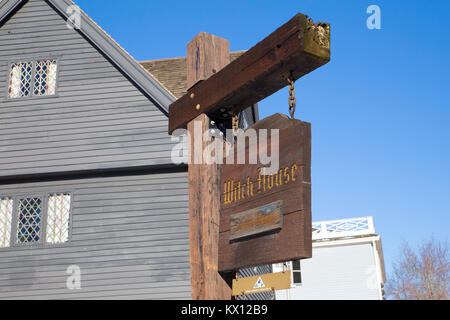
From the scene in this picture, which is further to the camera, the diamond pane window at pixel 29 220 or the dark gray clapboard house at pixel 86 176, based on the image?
the diamond pane window at pixel 29 220

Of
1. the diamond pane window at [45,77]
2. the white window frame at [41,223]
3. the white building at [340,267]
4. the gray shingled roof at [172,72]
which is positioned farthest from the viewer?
the white building at [340,267]

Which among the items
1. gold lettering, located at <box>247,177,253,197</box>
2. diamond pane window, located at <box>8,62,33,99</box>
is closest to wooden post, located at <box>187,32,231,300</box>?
gold lettering, located at <box>247,177,253,197</box>

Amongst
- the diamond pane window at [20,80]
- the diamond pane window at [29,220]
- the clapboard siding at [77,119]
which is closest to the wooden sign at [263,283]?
the clapboard siding at [77,119]

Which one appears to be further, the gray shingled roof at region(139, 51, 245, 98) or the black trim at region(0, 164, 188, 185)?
the gray shingled roof at region(139, 51, 245, 98)

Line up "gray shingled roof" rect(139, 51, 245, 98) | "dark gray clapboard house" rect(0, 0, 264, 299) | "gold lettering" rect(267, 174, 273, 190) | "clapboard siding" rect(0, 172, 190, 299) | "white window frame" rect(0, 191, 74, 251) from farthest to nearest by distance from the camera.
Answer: "gray shingled roof" rect(139, 51, 245, 98) < "white window frame" rect(0, 191, 74, 251) < "dark gray clapboard house" rect(0, 0, 264, 299) < "clapboard siding" rect(0, 172, 190, 299) < "gold lettering" rect(267, 174, 273, 190)

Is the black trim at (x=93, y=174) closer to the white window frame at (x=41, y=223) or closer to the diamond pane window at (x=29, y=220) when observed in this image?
the white window frame at (x=41, y=223)

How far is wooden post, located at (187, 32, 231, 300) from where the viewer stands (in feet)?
12.3

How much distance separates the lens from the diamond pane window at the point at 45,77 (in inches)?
474

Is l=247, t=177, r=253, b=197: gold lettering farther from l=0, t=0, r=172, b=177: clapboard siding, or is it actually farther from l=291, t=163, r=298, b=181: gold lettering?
l=0, t=0, r=172, b=177: clapboard siding

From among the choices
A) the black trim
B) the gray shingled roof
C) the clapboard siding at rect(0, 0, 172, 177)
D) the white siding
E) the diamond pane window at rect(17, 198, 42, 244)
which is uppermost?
the gray shingled roof

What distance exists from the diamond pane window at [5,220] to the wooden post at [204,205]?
8.46 meters

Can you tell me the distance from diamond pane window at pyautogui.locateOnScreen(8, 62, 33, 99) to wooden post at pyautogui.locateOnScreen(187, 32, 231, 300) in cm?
891

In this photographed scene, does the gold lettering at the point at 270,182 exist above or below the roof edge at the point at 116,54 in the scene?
below
